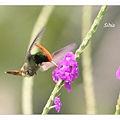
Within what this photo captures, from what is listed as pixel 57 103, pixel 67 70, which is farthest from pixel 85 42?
pixel 57 103

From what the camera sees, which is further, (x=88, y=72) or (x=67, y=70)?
(x=88, y=72)
